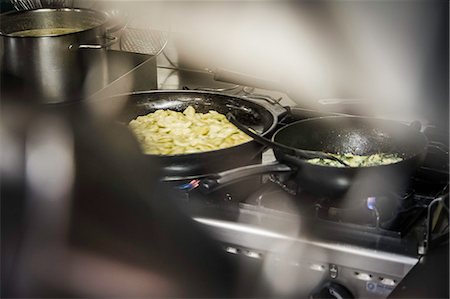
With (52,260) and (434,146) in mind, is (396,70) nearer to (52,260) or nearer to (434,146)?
(434,146)

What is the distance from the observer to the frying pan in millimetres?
1173

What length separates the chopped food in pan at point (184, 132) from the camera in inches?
56.0

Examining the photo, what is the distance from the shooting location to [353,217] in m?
1.21

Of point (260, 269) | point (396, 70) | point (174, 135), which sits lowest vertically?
point (260, 269)

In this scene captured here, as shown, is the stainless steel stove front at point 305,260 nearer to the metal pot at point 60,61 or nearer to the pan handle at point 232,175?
the pan handle at point 232,175

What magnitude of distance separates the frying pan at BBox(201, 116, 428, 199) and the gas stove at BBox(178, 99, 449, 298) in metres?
0.04

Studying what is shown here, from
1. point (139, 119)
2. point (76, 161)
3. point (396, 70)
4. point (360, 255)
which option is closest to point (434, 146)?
point (396, 70)

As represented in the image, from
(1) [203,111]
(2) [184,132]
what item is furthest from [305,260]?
(1) [203,111]

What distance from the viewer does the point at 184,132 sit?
1.52 m

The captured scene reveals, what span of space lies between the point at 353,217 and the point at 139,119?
23.8 inches

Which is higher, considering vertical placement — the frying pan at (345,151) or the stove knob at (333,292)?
the frying pan at (345,151)

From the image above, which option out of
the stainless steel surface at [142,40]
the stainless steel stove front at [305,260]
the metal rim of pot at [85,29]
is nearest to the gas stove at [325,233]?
the stainless steel stove front at [305,260]

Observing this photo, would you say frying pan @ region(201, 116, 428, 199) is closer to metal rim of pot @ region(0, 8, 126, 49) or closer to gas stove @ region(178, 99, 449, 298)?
gas stove @ region(178, 99, 449, 298)

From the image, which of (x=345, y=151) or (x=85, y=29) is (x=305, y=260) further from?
(x=85, y=29)
